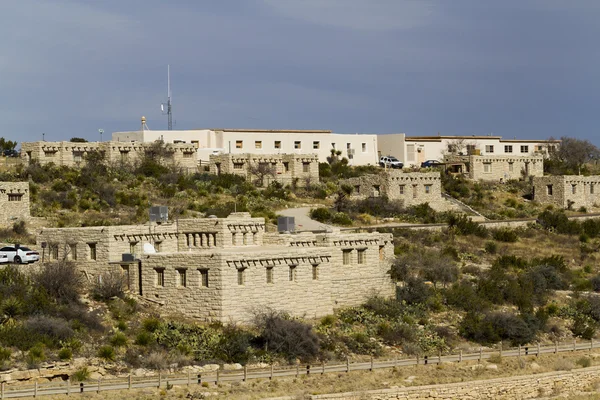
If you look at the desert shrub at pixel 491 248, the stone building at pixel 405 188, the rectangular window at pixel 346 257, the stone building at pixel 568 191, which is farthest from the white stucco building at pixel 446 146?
the rectangular window at pixel 346 257

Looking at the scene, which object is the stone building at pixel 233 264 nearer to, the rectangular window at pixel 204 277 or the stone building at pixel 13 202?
the rectangular window at pixel 204 277

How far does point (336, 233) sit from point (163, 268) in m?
9.18

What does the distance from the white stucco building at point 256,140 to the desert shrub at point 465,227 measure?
68.1 ft

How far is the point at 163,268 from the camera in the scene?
150ft

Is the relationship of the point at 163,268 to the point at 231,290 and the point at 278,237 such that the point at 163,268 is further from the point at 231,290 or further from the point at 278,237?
the point at 278,237

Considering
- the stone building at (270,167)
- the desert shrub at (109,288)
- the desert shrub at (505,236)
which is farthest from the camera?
the stone building at (270,167)

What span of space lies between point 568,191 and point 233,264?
46.9 metres

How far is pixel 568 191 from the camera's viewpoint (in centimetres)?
8512

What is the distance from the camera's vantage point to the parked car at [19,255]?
4981 centimetres

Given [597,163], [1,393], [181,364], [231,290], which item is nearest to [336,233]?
[231,290]

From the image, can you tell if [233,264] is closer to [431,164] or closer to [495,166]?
[495,166]

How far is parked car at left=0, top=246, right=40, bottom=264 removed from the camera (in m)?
49.8

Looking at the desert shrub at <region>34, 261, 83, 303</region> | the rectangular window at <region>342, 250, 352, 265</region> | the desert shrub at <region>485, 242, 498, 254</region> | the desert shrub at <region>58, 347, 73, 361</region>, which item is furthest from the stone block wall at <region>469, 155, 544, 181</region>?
the desert shrub at <region>58, 347, 73, 361</region>

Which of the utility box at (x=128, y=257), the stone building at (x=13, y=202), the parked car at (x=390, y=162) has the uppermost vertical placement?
the parked car at (x=390, y=162)
